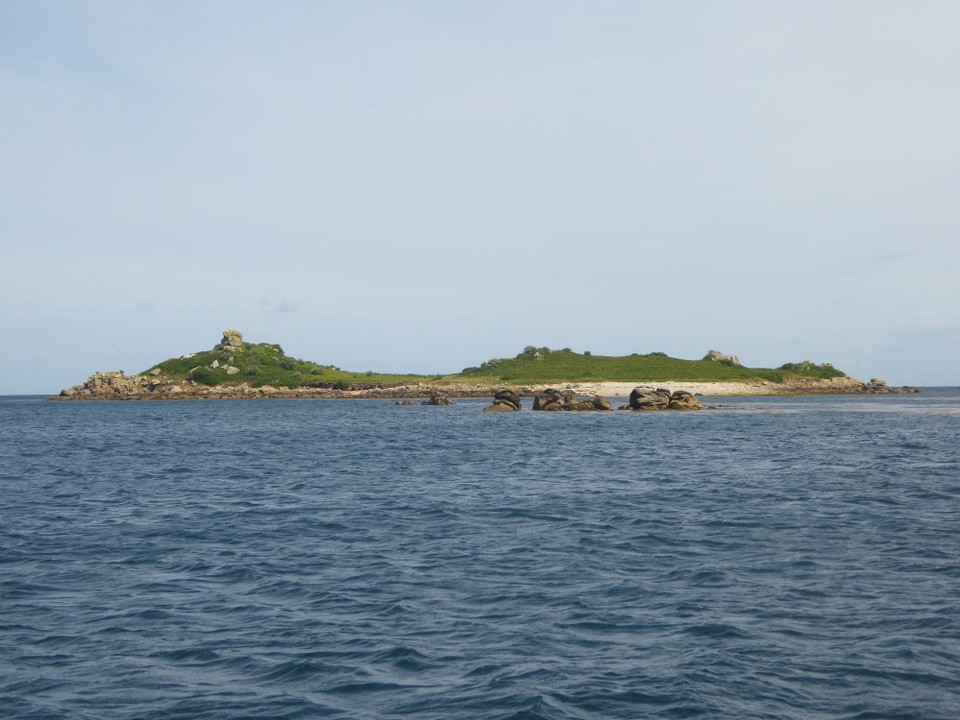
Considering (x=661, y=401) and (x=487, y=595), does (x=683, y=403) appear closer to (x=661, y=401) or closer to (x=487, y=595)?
(x=661, y=401)

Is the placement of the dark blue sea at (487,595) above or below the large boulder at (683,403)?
below

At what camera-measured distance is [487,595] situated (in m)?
20.0

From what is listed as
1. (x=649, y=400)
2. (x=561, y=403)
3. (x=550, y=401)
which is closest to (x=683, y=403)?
(x=649, y=400)

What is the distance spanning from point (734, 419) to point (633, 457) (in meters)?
50.4

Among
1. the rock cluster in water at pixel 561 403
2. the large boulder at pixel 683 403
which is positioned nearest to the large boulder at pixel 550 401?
the rock cluster in water at pixel 561 403

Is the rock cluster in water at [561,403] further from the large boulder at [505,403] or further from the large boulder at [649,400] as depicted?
the large boulder at [649,400]

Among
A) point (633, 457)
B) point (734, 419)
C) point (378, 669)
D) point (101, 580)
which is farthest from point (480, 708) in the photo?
point (734, 419)

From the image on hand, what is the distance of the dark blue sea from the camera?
45.7 ft

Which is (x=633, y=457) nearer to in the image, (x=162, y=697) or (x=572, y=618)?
(x=572, y=618)

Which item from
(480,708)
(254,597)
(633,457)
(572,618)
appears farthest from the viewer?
(633,457)

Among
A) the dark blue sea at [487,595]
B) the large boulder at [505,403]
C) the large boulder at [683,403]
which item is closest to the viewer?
the dark blue sea at [487,595]

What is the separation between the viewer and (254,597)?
20234 mm

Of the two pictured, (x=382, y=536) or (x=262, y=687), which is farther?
(x=382, y=536)

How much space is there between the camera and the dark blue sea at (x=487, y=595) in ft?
45.7
